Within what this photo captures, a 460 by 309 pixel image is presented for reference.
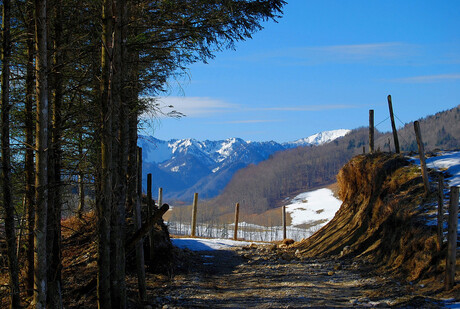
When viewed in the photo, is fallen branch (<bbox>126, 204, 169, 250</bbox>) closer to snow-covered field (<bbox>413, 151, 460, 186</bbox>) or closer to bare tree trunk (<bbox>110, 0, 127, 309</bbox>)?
bare tree trunk (<bbox>110, 0, 127, 309</bbox>)

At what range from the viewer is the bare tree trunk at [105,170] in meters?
7.24

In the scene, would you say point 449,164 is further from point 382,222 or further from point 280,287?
point 280,287

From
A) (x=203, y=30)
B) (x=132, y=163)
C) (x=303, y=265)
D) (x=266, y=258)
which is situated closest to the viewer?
(x=203, y=30)

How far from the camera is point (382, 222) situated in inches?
550

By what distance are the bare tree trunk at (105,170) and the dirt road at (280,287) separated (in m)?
1.59

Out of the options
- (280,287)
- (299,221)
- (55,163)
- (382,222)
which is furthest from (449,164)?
(299,221)

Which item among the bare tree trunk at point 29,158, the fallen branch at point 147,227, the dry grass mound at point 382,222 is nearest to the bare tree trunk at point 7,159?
the bare tree trunk at point 29,158

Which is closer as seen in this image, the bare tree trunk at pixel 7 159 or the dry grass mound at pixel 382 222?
the bare tree trunk at pixel 7 159

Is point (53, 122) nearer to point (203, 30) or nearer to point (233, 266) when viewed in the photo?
point (203, 30)

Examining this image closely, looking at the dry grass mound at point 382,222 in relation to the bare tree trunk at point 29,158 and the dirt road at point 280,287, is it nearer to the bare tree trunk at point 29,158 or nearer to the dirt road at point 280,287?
the dirt road at point 280,287

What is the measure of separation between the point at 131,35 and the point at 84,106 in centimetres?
187

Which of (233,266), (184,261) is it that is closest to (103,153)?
(184,261)

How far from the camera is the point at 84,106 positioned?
8.78 m

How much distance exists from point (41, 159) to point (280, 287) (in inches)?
260
